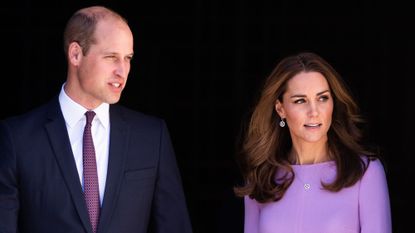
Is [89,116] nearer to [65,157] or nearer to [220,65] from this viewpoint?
[65,157]

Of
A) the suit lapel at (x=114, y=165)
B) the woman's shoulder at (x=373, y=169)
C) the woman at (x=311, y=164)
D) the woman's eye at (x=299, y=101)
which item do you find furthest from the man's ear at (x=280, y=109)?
the suit lapel at (x=114, y=165)

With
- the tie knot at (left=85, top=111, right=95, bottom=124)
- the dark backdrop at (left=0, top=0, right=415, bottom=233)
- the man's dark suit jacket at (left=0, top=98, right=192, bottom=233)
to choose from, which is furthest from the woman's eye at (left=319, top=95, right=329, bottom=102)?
the dark backdrop at (left=0, top=0, right=415, bottom=233)

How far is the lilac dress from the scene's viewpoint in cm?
316

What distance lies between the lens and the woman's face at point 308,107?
130 inches

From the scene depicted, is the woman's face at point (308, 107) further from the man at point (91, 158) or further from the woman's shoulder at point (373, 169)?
the man at point (91, 158)

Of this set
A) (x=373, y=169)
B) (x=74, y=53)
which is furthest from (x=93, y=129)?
(x=373, y=169)

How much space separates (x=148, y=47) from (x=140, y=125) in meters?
1.87

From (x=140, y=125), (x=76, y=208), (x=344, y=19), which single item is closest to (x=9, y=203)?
(x=76, y=208)

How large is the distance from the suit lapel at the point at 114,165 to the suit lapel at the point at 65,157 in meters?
0.07

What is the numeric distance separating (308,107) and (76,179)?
88 centimetres

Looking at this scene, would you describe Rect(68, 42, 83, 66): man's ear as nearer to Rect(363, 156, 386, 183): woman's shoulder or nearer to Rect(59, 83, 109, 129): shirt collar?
Rect(59, 83, 109, 129): shirt collar

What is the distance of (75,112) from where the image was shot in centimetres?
324

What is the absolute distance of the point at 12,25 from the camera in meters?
5.03

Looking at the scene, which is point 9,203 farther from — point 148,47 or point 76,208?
point 148,47
